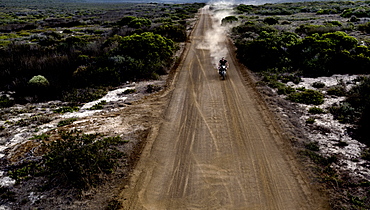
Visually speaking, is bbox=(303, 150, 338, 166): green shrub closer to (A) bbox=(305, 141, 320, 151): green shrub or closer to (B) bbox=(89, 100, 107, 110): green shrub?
(A) bbox=(305, 141, 320, 151): green shrub

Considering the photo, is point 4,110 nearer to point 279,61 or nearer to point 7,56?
point 7,56

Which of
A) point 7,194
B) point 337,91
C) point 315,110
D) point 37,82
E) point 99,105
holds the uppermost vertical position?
point 37,82

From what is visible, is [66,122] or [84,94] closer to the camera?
[66,122]

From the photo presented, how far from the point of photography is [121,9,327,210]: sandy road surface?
6.62 meters

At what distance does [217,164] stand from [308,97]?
24.7 ft

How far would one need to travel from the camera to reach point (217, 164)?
8.00m

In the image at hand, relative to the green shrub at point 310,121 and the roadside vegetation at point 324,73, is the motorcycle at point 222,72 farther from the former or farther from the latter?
the green shrub at point 310,121

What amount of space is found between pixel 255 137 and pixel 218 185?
10.3 feet

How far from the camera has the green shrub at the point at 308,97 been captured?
1240cm

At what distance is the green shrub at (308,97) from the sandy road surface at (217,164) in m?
2.04

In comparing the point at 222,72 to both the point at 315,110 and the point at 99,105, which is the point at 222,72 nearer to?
the point at 315,110

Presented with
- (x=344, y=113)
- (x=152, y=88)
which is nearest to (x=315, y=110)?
(x=344, y=113)

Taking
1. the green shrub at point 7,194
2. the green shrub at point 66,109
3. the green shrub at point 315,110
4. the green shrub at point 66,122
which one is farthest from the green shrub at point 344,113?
the green shrub at point 66,109

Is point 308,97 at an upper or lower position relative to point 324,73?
lower
